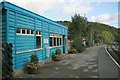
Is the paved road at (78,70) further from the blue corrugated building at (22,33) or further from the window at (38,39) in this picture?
the window at (38,39)

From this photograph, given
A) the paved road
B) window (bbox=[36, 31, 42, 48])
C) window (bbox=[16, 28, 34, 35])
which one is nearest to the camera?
the paved road

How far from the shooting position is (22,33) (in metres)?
11.9

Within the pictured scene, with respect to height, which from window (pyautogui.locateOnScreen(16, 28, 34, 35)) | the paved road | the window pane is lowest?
the paved road

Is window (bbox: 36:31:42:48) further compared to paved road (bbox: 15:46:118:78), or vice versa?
window (bbox: 36:31:42:48)

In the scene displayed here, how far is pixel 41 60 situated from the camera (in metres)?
15.5

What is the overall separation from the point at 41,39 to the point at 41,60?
65.8 inches

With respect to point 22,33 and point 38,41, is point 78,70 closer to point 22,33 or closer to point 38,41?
point 22,33

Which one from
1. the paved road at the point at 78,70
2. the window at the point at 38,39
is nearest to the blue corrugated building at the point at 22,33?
the window at the point at 38,39

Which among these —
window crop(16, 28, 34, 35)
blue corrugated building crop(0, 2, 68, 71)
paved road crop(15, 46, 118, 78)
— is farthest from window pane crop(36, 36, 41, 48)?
paved road crop(15, 46, 118, 78)

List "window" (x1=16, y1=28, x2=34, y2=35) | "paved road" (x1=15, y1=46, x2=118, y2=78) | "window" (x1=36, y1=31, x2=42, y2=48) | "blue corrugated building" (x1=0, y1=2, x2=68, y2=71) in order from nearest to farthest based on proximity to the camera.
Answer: "blue corrugated building" (x1=0, y1=2, x2=68, y2=71), "paved road" (x1=15, y1=46, x2=118, y2=78), "window" (x1=16, y1=28, x2=34, y2=35), "window" (x1=36, y1=31, x2=42, y2=48)

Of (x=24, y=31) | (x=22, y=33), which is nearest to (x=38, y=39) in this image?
(x=24, y=31)

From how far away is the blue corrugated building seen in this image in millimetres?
10180

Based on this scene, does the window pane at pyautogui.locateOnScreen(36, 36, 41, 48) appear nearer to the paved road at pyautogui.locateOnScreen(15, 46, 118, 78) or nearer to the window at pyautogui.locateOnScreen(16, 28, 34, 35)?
the window at pyautogui.locateOnScreen(16, 28, 34, 35)

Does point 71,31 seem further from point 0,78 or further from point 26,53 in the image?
point 0,78
